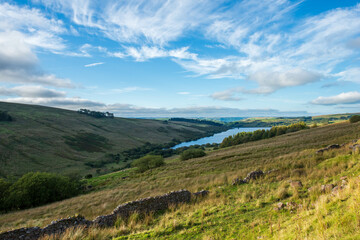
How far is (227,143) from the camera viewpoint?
3529 inches

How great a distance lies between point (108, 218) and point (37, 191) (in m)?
28.4

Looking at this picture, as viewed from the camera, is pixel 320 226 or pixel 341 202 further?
pixel 341 202

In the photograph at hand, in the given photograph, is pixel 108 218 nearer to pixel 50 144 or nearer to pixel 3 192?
pixel 3 192

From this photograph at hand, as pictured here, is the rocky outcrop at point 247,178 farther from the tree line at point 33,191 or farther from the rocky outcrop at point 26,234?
the tree line at point 33,191

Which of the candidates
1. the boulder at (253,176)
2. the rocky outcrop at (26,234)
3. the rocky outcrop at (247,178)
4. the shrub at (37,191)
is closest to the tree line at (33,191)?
the shrub at (37,191)

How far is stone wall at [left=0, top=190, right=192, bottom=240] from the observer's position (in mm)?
8086

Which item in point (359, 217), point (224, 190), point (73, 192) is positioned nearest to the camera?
point (359, 217)

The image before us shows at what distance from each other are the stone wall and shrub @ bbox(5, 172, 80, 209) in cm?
2655

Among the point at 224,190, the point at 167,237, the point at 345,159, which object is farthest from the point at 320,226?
the point at 345,159

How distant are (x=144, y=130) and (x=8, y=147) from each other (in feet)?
330

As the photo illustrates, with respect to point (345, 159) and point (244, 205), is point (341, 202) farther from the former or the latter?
point (345, 159)

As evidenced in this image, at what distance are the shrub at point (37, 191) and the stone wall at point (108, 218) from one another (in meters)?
26.5

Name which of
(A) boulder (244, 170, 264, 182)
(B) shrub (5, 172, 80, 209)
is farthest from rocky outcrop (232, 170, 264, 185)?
(B) shrub (5, 172, 80, 209)

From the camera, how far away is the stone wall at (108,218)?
26.5 feet
